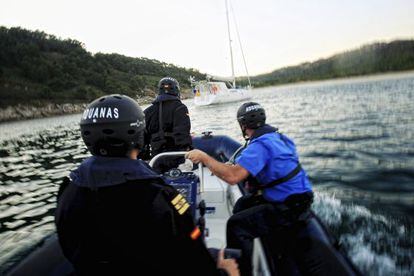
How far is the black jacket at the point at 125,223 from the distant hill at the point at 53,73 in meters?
44.2

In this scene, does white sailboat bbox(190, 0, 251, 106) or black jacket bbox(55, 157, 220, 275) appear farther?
white sailboat bbox(190, 0, 251, 106)

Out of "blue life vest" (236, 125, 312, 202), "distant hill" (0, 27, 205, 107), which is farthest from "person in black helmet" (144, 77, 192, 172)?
"distant hill" (0, 27, 205, 107)

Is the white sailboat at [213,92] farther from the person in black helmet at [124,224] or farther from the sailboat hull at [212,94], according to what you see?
the person in black helmet at [124,224]

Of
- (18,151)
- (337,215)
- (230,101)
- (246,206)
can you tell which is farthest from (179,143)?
(230,101)

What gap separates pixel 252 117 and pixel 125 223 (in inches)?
81.1

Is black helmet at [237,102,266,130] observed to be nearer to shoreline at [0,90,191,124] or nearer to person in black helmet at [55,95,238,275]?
person in black helmet at [55,95,238,275]

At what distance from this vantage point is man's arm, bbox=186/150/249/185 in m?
2.83

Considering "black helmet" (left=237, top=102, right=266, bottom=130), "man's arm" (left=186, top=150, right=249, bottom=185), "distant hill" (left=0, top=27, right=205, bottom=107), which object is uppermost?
"distant hill" (left=0, top=27, right=205, bottom=107)

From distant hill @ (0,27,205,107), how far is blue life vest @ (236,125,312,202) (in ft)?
141

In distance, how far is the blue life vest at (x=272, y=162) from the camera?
2.82 metres

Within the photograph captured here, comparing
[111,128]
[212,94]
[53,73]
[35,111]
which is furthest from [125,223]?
[53,73]

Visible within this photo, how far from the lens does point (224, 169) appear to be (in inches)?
117

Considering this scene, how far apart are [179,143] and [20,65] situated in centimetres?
8690

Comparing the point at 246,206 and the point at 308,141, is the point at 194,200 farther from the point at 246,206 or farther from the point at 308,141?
the point at 308,141
